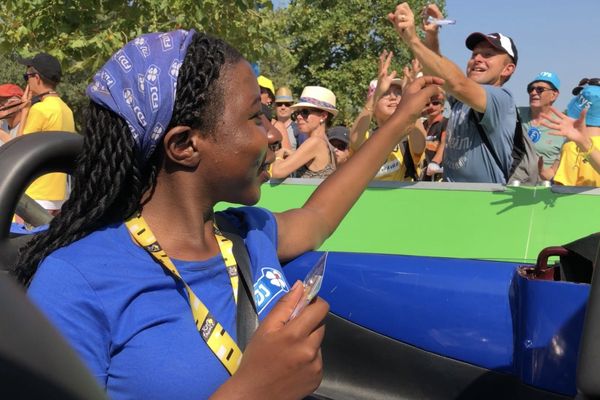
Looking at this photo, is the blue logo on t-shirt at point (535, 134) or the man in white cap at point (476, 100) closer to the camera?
the man in white cap at point (476, 100)

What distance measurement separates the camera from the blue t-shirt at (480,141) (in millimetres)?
4246

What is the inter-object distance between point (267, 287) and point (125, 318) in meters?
0.38

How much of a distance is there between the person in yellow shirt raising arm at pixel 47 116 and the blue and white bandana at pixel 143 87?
421cm

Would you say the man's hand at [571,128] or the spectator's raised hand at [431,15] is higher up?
the spectator's raised hand at [431,15]

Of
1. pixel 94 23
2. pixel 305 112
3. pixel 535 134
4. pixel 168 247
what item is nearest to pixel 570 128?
pixel 535 134

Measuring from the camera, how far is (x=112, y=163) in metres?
1.58

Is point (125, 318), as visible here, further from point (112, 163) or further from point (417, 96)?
point (417, 96)

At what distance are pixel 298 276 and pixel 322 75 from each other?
94.5 feet

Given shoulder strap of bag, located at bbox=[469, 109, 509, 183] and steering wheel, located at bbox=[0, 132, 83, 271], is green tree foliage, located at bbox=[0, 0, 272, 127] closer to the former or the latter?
shoulder strap of bag, located at bbox=[469, 109, 509, 183]

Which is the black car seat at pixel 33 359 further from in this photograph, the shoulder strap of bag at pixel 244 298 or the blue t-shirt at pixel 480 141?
the blue t-shirt at pixel 480 141

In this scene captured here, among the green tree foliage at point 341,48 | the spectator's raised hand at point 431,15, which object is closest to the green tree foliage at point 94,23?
the spectator's raised hand at point 431,15

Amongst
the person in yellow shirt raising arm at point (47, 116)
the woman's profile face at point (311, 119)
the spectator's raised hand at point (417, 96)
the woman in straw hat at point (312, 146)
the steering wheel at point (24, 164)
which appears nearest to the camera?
the steering wheel at point (24, 164)

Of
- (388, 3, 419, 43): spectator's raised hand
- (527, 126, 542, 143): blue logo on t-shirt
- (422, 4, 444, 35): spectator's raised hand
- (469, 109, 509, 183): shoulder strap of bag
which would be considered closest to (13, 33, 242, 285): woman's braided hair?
(469, 109, 509, 183): shoulder strap of bag

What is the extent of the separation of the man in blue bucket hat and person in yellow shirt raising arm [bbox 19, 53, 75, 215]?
11.4ft
